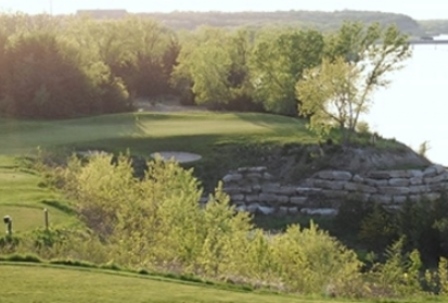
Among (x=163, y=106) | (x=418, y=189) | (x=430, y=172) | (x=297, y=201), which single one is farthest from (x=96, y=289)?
(x=163, y=106)

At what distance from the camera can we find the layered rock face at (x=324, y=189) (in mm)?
36000

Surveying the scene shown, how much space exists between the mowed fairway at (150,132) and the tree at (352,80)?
72.9 inches

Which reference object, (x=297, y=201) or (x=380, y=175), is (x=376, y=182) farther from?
(x=297, y=201)

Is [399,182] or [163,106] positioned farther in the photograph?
[163,106]

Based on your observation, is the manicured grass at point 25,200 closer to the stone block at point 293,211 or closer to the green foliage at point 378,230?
the stone block at point 293,211

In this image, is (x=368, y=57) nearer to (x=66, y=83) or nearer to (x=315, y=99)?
(x=315, y=99)

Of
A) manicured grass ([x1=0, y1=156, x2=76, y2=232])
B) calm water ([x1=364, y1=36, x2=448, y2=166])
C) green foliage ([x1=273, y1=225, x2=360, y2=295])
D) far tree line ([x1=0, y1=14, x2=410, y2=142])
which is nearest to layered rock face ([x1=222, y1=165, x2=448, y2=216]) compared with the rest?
far tree line ([x1=0, y1=14, x2=410, y2=142])

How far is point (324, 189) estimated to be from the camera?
122 feet

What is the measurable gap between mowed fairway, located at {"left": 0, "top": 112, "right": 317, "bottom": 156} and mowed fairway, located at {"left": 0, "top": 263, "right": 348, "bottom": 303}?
24.0 metres

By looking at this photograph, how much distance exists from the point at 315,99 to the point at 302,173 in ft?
12.8

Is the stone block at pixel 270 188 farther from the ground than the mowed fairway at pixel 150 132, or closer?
closer

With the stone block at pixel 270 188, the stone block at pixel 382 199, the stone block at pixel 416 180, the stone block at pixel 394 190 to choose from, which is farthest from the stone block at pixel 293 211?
the stone block at pixel 416 180

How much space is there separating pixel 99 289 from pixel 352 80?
28.7 meters

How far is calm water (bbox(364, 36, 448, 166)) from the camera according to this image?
53.8m
